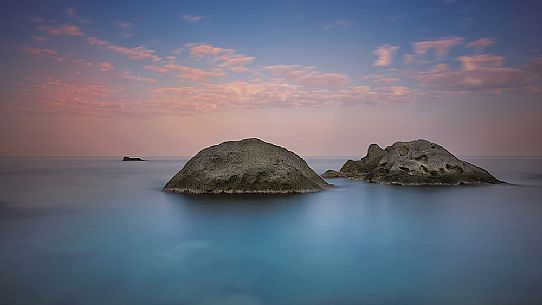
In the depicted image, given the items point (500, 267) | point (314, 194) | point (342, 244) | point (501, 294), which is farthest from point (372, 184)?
point (501, 294)

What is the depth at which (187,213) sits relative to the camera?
26.3 meters

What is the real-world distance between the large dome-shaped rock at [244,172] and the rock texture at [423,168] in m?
13.1

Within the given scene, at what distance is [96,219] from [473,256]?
20382mm

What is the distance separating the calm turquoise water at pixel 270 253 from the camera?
11688 millimetres

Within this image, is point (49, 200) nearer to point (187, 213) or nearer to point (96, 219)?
point (96, 219)

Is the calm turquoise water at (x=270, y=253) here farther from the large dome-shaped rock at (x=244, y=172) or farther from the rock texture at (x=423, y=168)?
the rock texture at (x=423, y=168)

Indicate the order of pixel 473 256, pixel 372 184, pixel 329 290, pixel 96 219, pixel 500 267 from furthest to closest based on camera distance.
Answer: pixel 372 184
pixel 96 219
pixel 473 256
pixel 500 267
pixel 329 290

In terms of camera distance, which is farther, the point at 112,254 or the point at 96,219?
the point at 96,219

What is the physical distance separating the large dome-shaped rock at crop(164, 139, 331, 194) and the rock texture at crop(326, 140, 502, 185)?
13.1 m

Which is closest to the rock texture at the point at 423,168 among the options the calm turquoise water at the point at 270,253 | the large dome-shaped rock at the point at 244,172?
the large dome-shaped rock at the point at 244,172

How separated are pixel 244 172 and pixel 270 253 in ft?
63.1

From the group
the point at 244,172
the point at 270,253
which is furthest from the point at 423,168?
the point at 270,253

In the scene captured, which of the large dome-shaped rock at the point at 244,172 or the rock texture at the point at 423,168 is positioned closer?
the large dome-shaped rock at the point at 244,172

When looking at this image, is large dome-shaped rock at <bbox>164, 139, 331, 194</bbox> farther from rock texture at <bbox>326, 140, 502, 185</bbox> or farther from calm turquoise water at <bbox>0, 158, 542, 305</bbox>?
rock texture at <bbox>326, 140, 502, 185</bbox>
